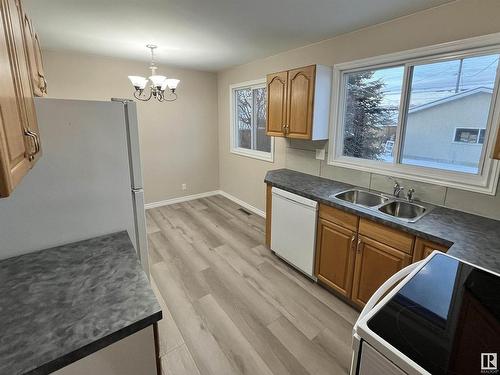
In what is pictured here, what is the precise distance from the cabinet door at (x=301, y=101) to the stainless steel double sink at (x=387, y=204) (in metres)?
0.74

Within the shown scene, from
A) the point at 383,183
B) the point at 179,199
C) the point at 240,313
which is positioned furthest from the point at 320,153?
the point at 179,199

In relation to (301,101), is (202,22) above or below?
above

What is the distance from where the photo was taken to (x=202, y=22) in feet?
7.55

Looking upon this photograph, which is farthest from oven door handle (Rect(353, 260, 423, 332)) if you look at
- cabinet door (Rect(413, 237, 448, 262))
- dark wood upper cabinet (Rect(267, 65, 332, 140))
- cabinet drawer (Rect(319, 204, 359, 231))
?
dark wood upper cabinet (Rect(267, 65, 332, 140))

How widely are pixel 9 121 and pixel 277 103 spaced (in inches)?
100

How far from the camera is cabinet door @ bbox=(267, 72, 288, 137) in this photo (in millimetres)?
2807

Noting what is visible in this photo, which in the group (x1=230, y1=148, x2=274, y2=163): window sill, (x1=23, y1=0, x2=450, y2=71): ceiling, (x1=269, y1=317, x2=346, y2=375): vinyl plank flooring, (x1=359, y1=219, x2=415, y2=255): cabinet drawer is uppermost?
(x1=23, y1=0, x2=450, y2=71): ceiling

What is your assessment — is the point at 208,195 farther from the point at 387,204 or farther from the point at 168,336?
the point at 387,204

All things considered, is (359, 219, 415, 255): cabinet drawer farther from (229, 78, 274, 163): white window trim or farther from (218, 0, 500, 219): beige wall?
(229, 78, 274, 163): white window trim

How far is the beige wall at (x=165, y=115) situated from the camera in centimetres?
355

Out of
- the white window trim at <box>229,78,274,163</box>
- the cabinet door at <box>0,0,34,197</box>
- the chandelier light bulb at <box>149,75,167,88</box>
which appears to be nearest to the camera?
the cabinet door at <box>0,0,34,197</box>

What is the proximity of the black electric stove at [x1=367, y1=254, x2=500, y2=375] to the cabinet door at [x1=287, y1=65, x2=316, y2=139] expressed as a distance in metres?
1.88

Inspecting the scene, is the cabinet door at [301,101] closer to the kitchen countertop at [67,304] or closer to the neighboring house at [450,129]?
the neighboring house at [450,129]

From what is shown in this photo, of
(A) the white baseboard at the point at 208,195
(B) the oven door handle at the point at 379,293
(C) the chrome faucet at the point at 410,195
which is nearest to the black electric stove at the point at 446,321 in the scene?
(B) the oven door handle at the point at 379,293
